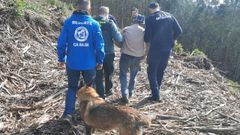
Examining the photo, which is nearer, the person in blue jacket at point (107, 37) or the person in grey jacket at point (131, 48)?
the person in blue jacket at point (107, 37)

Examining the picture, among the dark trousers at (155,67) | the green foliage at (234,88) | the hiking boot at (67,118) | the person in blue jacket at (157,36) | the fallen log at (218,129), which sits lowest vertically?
the green foliage at (234,88)

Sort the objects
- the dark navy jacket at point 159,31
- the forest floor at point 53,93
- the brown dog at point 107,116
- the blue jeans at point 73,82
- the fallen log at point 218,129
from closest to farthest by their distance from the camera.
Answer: the brown dog at point 107,116, the blue jeans at point 73,82, the forest floor at point 53,93, the fallen log at point 218,129, the dark navy jacket at point 159,31

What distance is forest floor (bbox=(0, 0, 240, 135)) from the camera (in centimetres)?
760

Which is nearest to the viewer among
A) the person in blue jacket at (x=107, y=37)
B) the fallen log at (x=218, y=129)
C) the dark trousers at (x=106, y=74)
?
the fallen log at (x=218, y=129)

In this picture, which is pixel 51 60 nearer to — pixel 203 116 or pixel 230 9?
pixel 203 116

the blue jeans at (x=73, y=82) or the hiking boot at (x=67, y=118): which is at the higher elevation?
the blue jeans at (x=73, y=82)

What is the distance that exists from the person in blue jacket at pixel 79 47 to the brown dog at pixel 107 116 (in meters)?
0.53

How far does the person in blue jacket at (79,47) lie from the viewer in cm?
701

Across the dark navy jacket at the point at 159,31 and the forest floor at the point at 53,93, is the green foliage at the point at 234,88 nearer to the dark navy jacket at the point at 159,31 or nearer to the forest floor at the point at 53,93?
the forest floor at the point at 53,93

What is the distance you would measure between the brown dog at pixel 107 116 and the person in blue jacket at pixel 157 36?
271cm

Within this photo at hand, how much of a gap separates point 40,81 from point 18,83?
648mm

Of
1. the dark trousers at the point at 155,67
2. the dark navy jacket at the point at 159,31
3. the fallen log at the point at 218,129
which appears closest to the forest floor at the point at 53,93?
the fallen log at the point at 218,129

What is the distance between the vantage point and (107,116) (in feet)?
20.4

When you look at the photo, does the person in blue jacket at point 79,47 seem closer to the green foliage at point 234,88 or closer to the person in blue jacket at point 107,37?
the person in blue jacket at point 107,37
